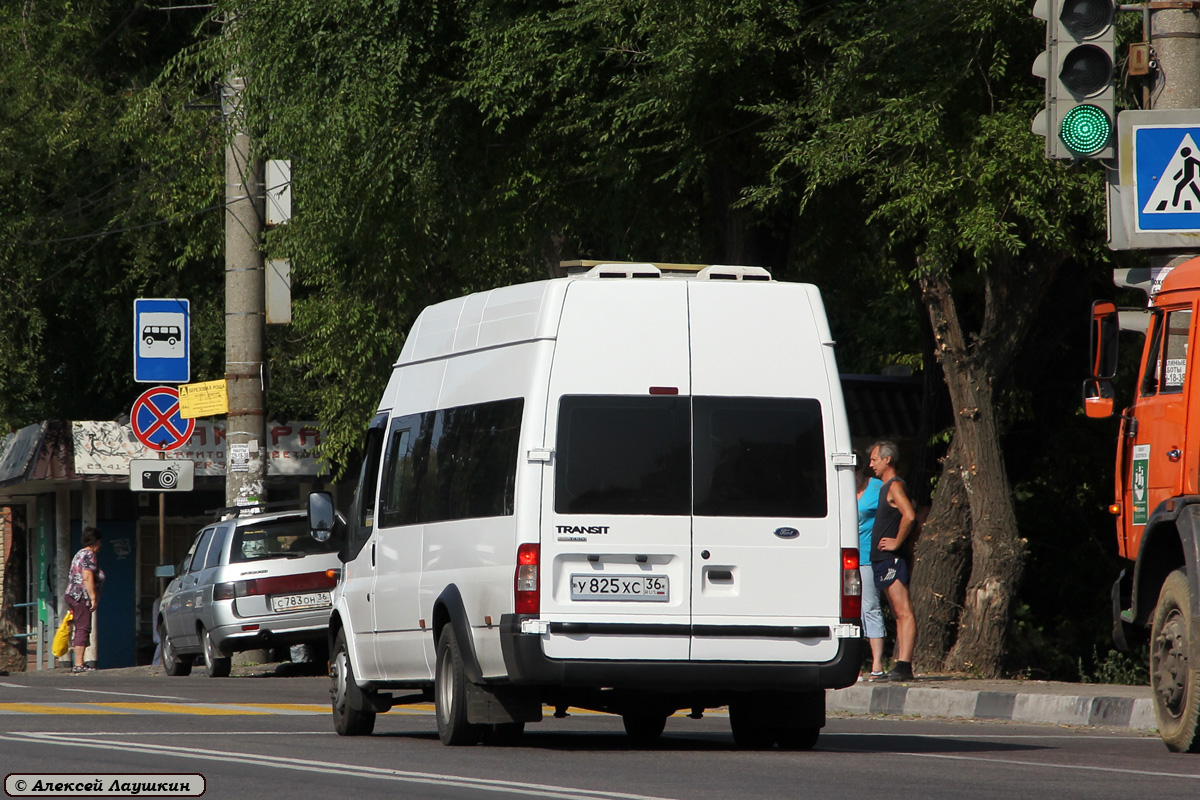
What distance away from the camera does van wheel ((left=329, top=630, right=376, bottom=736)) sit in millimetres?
11953

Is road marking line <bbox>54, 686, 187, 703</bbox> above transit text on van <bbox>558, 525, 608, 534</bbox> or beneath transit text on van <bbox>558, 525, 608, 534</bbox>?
beneath

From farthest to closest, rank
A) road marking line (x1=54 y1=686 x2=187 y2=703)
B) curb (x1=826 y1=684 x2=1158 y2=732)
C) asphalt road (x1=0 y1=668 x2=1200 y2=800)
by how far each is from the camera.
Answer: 1. road marking line (x1=54 y1=686 x2=187 y2=703)
2. curb (x1=826 y1=684 x2=1158 y2=732)
3. asphalt road (x1=0 y1=668 x2=1200 y2=800)

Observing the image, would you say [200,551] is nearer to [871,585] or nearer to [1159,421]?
[871,585]

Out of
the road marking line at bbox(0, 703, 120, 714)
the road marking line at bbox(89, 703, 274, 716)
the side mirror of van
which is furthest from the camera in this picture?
the road marking line at bbox(89, 703, 274, 716)

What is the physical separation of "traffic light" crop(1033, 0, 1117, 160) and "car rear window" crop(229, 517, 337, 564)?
A: 462 inches

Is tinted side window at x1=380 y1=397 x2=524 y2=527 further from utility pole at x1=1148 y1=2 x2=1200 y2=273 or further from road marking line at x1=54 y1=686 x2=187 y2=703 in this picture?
road marking line at x1=54 y1=686 x2=187 y2=703

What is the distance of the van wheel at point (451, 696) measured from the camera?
34.3 feet

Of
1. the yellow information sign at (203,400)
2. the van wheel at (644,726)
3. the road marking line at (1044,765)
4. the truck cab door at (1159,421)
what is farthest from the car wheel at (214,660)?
the truck cab door at (1159,421)

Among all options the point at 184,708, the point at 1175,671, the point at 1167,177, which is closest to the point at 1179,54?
the point at 1167,177

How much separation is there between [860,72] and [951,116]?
811 mm

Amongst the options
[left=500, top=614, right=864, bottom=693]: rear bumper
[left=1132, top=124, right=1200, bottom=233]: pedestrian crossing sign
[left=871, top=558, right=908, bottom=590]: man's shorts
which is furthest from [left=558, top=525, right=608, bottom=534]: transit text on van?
[left=871, top=558, right=908, bottom=590]: man's shorts

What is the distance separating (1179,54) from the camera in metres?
11.9

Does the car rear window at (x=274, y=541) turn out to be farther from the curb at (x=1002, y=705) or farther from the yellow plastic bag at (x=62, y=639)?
the curb at (x=1002, y=705)

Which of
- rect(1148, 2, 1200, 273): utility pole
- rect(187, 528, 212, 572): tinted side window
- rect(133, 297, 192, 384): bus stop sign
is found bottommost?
rect(187, 528, 212, 572): tinted side window
